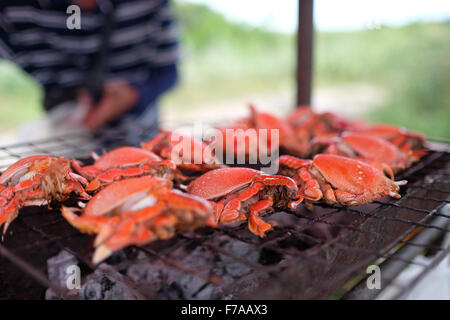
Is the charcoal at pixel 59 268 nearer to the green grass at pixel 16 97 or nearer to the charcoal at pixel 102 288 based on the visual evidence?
the charcoal at pixel 102 288

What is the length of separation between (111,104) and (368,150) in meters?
2.35

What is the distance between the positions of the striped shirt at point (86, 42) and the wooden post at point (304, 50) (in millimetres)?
1687

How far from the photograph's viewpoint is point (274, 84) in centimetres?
1072

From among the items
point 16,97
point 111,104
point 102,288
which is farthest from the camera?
point 16,97

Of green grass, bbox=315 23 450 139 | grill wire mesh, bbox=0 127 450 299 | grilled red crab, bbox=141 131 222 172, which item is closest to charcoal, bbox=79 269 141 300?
grill wire mesh, bbox=0 127 450 299

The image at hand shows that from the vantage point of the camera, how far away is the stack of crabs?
3.92ft

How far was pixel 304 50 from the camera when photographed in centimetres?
268

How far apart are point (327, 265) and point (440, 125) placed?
305 inches

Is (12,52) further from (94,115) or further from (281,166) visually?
(281,166)

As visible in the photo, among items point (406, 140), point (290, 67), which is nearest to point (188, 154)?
point (406, 140)

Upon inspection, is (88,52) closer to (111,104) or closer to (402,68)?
(111,104)

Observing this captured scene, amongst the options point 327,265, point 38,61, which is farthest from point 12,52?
point 327,265

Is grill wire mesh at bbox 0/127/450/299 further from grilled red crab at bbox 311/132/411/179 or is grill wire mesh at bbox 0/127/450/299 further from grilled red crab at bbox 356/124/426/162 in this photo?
grilled red crab at bbox 356/124/426/162

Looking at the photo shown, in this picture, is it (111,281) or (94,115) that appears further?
(94,115)
